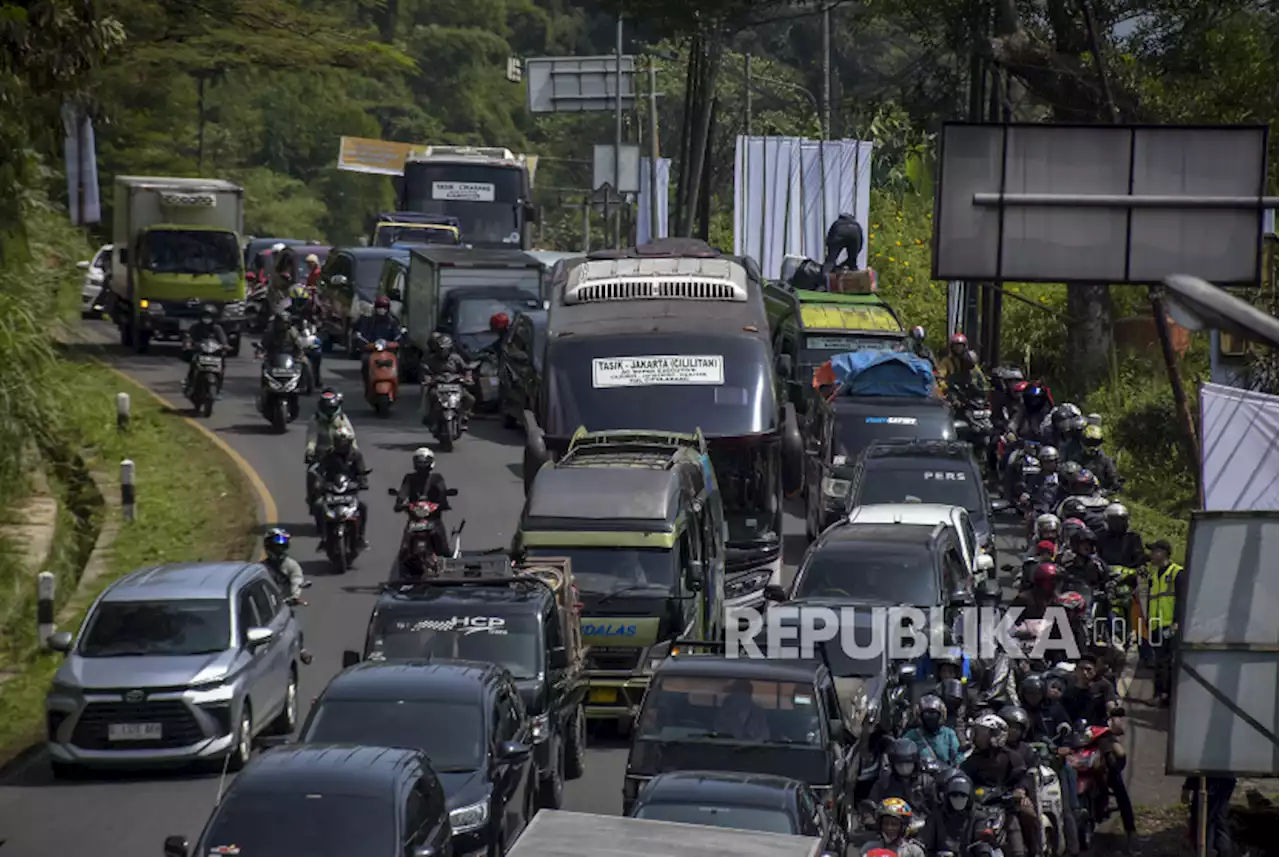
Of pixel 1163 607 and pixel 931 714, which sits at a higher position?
pixel 931 714

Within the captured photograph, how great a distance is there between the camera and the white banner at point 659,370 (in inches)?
981

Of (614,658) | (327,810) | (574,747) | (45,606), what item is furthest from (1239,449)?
(45,606)

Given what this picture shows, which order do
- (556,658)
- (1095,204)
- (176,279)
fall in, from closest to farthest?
(1095,204)
(556,658)
(176,279)

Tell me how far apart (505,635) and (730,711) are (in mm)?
2335

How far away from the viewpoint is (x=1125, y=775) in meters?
20.2

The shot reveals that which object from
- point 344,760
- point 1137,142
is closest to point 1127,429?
point 1137,142

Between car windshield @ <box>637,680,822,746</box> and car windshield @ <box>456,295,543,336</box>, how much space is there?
68.5 feet

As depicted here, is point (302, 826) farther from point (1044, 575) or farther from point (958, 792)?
point (1044, 575)

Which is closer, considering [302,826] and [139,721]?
[302,826]

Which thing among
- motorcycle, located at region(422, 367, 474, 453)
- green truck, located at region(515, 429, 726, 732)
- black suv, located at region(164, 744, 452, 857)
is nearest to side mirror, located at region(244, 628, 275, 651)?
green truck, located at region(515, 429, 726, 732)

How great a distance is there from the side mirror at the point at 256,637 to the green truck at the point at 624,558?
8.03 ft

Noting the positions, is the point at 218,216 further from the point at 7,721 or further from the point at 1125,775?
the point at 1125,775

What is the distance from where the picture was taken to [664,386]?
980 inches

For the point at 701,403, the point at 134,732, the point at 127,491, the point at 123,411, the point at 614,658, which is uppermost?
the point at 701,403
